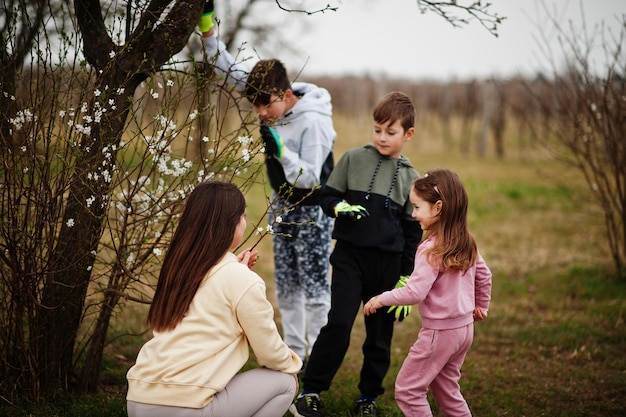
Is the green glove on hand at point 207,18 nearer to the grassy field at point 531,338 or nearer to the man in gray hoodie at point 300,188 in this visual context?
the man in gray hoodie at point 300,188

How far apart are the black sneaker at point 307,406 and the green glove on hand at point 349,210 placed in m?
1.05

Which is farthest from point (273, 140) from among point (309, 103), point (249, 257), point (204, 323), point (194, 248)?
point (204, 323)

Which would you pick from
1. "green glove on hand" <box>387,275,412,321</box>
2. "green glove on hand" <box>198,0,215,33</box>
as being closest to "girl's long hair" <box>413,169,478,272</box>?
"green glove on hand" <box>387,275,412,321</box>

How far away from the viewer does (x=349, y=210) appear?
3.30 metres

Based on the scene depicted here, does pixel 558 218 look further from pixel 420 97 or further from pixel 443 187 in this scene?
pixel 420 97

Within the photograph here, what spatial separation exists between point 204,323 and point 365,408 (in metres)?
1.49

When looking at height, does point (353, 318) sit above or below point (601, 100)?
below

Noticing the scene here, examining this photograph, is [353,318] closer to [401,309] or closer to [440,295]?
[401,309]

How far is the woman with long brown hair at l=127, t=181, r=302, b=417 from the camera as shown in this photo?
2436mm

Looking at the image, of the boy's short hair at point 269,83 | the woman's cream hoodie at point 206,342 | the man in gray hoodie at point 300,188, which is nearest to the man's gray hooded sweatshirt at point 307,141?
the man in gray hoodie at point 300,188

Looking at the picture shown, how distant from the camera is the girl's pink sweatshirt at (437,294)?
2943 millimetres

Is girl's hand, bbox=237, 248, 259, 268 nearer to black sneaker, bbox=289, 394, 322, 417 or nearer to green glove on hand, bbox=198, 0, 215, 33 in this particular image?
black sneaker, bbox=289, 394, 322, 417

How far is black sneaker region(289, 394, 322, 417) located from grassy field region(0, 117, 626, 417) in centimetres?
18

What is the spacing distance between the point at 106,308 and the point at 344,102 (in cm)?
3319
